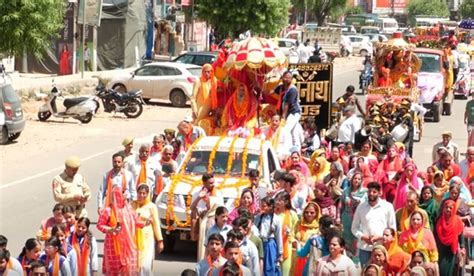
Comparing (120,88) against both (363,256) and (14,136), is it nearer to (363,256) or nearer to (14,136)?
(14,136)

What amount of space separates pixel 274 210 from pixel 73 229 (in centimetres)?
214

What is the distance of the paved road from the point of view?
16.3 m

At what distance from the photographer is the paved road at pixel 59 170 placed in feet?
53.4

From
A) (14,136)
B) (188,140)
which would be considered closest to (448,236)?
(188,140)

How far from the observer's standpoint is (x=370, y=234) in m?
13.0

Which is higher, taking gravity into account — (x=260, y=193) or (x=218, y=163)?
(x=218, y=163)

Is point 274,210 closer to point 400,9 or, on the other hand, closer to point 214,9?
point 214,9

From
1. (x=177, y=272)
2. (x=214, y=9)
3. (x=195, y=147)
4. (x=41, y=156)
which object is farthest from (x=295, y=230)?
(x=214, y=9)

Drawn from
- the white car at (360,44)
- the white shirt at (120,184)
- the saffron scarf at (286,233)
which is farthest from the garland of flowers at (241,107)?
the white car at (360,44)

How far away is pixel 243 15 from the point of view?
5284cm

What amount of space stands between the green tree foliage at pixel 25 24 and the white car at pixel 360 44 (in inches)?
1702

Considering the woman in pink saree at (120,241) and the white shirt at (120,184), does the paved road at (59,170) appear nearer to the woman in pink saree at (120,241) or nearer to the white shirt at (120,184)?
the white shirt at (120,184)

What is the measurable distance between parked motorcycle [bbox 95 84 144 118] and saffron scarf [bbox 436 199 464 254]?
21.4 metres

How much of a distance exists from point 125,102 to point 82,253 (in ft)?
72.3
